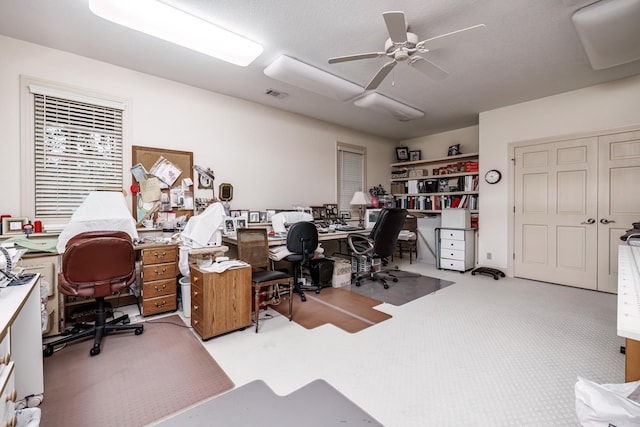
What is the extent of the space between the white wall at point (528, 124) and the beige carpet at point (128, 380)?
14.7 feet

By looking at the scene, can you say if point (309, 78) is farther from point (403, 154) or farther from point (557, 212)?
point (557, 212)

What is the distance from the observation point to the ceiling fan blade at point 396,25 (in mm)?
1798

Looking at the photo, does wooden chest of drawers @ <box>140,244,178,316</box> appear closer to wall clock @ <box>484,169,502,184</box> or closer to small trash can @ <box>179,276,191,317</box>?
small trash can @ <box>179,276,191,317</box>

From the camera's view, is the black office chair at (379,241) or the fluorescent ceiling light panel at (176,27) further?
the black office chair at (379,241)

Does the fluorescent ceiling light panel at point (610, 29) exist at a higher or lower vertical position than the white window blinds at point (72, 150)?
higher

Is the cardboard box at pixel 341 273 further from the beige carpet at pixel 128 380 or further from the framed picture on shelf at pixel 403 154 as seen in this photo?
the framed picture on shelf at pixel 403 154

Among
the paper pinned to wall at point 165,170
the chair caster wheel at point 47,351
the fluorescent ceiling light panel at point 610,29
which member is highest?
the fluorescent ceiling light panel at point 610,29

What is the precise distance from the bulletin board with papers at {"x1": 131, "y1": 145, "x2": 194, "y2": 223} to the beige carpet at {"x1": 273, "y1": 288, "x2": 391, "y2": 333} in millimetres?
1760

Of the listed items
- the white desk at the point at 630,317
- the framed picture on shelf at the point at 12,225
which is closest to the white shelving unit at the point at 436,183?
the white desk at the point at 630,317

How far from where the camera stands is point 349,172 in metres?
5.55

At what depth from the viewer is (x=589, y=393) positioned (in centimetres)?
100

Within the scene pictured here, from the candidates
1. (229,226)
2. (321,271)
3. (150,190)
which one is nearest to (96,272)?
(150,190)

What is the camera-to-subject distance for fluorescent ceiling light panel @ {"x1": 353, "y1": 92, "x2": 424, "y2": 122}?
3.70 meters

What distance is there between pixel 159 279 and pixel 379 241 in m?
2.64
